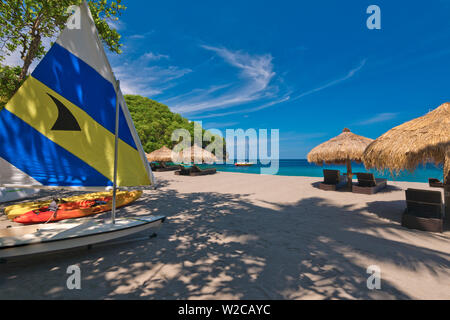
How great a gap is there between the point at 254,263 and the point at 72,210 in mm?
6020

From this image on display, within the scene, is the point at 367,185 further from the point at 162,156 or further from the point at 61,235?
the point at 162,156

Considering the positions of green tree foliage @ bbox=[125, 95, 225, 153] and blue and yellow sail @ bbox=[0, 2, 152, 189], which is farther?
green tree foliage @ bbox=[125, 95, 225, 153]

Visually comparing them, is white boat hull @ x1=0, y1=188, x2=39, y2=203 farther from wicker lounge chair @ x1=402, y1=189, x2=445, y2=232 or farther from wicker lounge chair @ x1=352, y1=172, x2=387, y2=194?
wicker lounge chair @ x1=352, y1=172, x2=387, y2=194

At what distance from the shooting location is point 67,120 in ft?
11.9

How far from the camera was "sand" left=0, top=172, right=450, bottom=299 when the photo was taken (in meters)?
2.75

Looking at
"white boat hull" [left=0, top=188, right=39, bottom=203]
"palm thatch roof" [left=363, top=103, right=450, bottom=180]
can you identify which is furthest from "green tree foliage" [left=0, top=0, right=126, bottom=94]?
"palm thatch roof" [left=363, top=103, right=450, bottom=180]

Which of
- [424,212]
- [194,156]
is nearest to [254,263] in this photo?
[424,212]

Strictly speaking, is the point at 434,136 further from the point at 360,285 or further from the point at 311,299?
the point at 311,299

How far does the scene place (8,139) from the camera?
138 inches

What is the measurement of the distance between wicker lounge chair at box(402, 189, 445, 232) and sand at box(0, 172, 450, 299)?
23 centimetres

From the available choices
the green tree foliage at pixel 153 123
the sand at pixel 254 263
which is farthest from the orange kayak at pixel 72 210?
the green tree foliage at pixel 153 123
